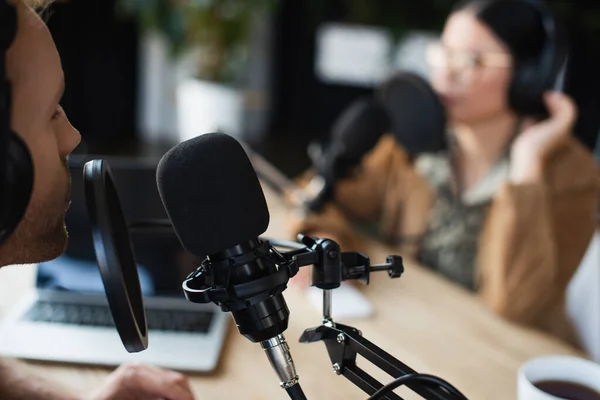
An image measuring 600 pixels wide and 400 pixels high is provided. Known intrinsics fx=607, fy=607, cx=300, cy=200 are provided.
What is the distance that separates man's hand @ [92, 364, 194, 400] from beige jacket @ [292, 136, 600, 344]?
378mm

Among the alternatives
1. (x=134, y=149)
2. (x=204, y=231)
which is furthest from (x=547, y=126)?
(x=134, y=149)

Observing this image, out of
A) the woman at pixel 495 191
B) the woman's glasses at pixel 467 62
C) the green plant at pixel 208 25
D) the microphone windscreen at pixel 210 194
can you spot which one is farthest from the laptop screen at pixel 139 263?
the green plant at pixel 208 25

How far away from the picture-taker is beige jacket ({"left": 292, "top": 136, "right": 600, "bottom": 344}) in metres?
1.12

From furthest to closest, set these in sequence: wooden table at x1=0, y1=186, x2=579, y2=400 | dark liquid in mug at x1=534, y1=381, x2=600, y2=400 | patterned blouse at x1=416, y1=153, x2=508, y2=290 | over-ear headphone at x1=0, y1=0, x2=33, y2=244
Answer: patterned blouse at x1=416, y1=153, x2=508, y2=290 < wooden table at x1=0, y1=186, x2=579, y2=400 < dark liquid in mug at x1=534, y1=381, x2=600, y2=400 < over-ear headphone at x1=0, y1=0, x2=33, y2=244

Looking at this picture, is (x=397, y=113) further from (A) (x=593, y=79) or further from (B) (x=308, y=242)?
(A) (x=593, y=79)

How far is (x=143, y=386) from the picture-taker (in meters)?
0.71

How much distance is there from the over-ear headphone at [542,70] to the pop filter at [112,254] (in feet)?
3.07

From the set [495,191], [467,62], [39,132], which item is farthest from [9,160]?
[495,191]

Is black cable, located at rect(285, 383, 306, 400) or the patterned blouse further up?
black cable, located at rect(285, 383, 306, 400)

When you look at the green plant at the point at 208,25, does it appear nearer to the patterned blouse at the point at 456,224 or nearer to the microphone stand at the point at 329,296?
the patterned blouse at the point at 456,224

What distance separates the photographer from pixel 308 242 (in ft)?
1.74

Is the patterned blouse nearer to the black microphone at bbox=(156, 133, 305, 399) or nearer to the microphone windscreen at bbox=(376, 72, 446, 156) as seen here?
the microphone windscreen at bbox=(376, 72, 446, 156)

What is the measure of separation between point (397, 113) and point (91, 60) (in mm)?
2628

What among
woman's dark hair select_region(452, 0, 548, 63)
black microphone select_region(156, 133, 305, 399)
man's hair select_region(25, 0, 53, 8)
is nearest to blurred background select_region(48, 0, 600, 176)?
woman's dark hair select_region(452, 0, 548, 63)
